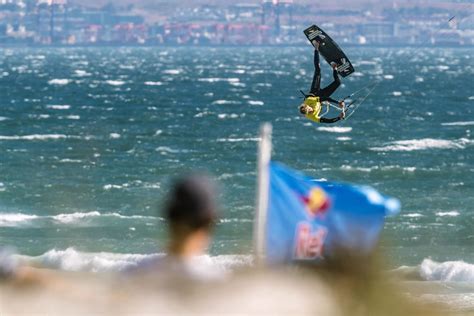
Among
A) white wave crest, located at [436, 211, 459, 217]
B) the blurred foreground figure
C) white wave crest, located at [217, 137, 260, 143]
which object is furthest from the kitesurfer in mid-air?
white wave crest, located at [217, 137, 260, 143]

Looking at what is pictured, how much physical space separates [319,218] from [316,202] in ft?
0.42

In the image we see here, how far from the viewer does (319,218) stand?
24.4ft

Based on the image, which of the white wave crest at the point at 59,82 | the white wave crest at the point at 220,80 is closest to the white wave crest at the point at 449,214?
the white wave crest at the point at 59,82

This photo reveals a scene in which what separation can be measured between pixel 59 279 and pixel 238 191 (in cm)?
4157

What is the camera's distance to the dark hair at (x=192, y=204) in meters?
6.15

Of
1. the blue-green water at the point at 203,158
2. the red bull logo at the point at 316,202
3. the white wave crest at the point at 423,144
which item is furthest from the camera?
the white wave crest at the point at 423,144

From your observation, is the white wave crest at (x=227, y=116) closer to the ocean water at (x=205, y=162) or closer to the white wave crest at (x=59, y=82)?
the ocean water at (x=205, y=162)

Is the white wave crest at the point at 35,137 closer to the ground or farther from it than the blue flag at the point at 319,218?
closer to the ground

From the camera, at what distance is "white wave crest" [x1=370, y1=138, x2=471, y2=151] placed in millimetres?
65500

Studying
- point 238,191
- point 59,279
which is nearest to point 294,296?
point 59,279

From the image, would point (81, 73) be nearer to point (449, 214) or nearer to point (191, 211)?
point (449, 214)

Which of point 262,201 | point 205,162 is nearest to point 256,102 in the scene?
point 205,162

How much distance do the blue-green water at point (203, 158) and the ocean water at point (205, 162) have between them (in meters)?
0.08

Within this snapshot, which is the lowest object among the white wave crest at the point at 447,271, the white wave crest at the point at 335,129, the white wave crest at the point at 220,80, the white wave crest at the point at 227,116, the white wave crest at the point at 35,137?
the white wave crest at the point at 220,80
